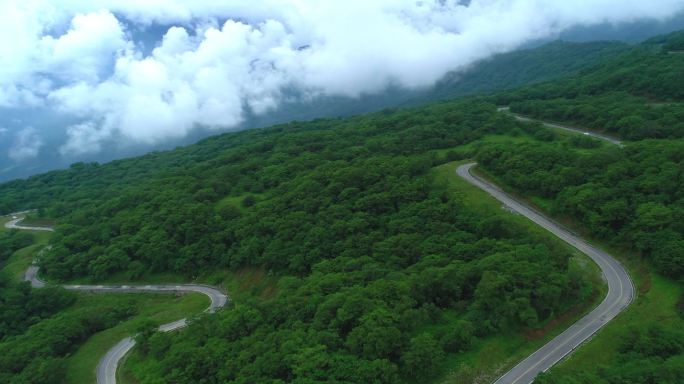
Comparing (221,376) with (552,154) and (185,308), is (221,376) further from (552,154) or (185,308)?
(552,154)

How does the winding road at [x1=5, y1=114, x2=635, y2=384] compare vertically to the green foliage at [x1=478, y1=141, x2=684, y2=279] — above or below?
below

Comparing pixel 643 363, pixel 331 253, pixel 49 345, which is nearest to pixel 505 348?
pixel 643 363

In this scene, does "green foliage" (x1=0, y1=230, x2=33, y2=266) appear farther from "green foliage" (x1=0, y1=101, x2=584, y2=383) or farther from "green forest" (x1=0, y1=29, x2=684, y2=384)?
"green foliage" (x1=0, y1=101, x2=584, y2=383)

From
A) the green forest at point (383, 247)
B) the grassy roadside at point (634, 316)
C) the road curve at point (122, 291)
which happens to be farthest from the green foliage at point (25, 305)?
the grassy roadside at point (634, 316)

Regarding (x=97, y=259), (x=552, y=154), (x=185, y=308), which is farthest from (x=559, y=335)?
(x=97, y=259)

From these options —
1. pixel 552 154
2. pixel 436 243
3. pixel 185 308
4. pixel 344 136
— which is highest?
pixel 344 136

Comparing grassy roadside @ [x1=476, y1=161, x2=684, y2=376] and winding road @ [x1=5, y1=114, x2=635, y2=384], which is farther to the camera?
winding road @ [x1=5, y1=114, x2=635, y2=384]

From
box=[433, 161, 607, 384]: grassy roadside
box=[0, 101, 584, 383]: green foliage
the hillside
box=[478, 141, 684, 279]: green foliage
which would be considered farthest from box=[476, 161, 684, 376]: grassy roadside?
the hillside
